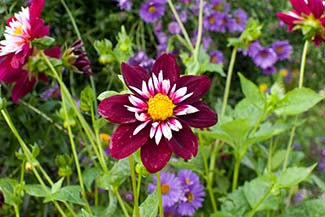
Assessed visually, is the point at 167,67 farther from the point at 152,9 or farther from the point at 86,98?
the point at 152,9

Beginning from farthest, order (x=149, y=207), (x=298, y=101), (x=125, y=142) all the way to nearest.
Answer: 1. (x=298, y=101)
2. (x=149, y=207)
3. (x=125, y=142)

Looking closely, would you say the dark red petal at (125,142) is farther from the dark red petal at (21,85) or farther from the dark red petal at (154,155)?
the dark red petal at (21,85)

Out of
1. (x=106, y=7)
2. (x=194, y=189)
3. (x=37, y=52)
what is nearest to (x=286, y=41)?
(x=106, y=7)

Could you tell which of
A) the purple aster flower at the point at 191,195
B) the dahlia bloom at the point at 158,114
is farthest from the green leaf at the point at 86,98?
the purple aster flower at the point at 191,195

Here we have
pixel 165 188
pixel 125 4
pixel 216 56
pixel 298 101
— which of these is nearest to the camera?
pixel 298 101

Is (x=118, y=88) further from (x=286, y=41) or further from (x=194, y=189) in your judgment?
(x=286, y=41)

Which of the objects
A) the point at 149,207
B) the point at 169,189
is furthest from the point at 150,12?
the point at 149,207

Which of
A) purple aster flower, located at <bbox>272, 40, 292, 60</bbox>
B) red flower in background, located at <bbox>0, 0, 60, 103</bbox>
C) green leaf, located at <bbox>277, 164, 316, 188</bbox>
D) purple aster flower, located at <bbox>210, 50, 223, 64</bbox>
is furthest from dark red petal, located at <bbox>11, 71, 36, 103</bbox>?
purple aster flower, located at <bbox>272, 40, 292, 60</bbox>

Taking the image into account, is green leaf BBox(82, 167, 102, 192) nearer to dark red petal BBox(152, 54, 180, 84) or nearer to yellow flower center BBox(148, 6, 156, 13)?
dark red petal BBox(152, 54, 180, 84)
